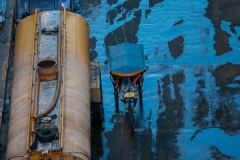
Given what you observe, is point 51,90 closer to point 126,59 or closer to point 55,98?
point 55,98

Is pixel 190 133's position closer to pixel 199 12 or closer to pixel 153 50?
pixel 153 50

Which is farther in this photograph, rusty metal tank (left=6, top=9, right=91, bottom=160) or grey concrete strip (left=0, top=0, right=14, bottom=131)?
grey concrete strip (left=0, top=0, right=14, bottom=131)

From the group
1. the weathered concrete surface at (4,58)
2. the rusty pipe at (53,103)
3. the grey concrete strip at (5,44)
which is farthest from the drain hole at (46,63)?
the grey concrete strip at (5,44)

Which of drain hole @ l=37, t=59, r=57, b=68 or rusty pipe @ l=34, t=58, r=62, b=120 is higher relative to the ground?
drain hole @ l=37, t=59, r=57, b=68

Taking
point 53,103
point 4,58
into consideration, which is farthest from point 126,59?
point 4,58

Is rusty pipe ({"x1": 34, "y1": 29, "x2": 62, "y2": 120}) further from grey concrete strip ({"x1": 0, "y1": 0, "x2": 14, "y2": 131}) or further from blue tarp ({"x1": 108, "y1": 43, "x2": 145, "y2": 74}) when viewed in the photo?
grey concrete strip ({"x1": 0, "y1": 0, "x2": 14, "y2": 131})

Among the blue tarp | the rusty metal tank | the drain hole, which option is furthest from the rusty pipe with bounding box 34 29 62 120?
the blue tarp
